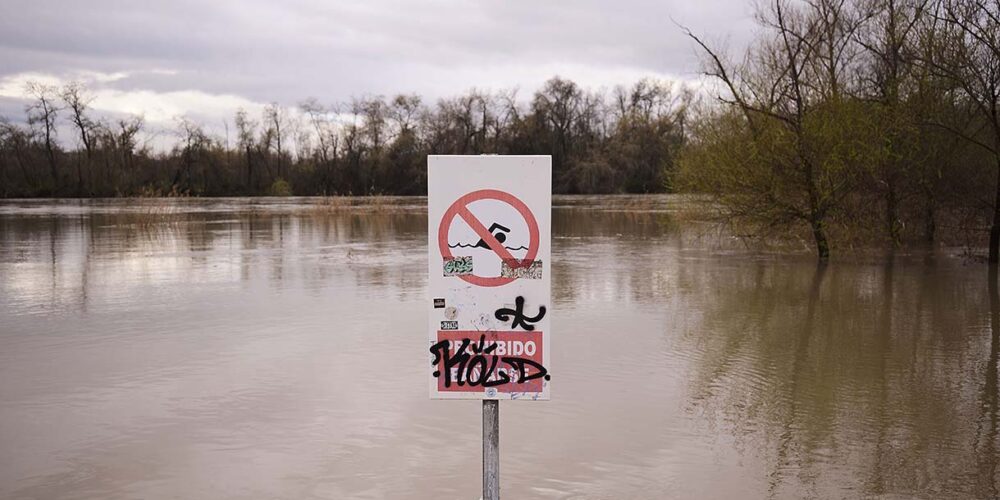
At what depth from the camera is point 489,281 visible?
4.11 meters

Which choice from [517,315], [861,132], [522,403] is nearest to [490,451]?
[517,315]

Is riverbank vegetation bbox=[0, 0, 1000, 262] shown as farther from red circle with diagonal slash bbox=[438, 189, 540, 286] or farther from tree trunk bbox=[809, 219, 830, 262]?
red circle with diagonal slash bbox=[438, 189, 540, 286]

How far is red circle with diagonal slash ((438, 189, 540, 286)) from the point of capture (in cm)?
408

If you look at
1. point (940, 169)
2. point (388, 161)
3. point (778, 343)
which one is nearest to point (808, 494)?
point (778, 343)

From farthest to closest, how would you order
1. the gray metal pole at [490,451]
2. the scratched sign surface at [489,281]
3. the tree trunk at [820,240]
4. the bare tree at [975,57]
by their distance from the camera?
the tree trunk at [820,240] → the bare tree at [975,57] → the gray metal pole at [490,451] → the scratched sign surface at [489,281]

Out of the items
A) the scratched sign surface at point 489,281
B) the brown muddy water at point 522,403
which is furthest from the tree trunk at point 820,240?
the scratched sign surface at point 489,281

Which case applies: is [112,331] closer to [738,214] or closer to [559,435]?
[559,435]

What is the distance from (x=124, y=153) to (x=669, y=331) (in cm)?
9421

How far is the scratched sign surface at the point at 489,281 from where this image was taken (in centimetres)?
407

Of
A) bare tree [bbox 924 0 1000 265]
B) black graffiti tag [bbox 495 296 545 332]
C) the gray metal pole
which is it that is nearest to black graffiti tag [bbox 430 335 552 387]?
black graffiti tag [bbox 495 296 545 332]

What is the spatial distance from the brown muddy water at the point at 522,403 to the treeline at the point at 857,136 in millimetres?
3200

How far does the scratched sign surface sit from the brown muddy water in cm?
192

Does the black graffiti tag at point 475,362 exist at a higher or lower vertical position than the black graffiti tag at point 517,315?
lower

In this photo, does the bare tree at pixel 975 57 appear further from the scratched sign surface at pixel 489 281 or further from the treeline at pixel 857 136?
the scratched sign surface at pixel 489 281
